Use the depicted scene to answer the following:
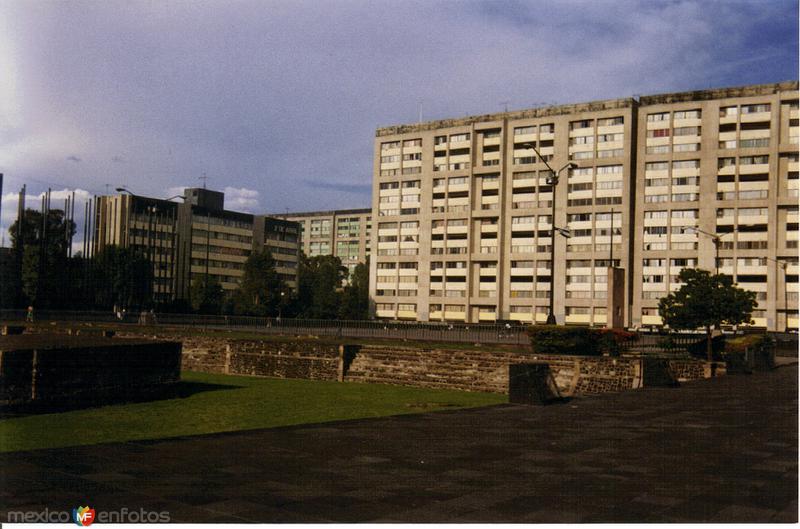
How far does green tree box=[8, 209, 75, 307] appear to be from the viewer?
61.5m

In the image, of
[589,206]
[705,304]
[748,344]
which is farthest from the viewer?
[589,206]

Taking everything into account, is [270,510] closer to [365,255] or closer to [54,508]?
[54,508]

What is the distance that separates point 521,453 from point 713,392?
10849 mm

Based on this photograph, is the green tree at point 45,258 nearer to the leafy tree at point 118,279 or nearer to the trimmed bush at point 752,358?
the leafy tree at point 118,279

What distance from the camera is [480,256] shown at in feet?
311

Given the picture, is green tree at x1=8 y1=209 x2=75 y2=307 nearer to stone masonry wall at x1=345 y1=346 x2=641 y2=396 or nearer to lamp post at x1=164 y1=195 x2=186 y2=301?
lamp post at x1=164 y1=195 x2=186 y2=301

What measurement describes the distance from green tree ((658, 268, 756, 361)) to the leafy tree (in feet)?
171

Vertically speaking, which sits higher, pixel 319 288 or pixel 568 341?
pixel 319 288

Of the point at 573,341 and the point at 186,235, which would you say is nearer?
the point at 573,341

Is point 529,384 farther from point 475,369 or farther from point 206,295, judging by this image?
point 206,295

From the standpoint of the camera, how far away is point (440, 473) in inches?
321

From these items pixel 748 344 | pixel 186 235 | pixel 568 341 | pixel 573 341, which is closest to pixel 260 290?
pixel 186 235

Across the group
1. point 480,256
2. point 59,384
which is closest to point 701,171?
point 480,256

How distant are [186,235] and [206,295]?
21.7 metres
